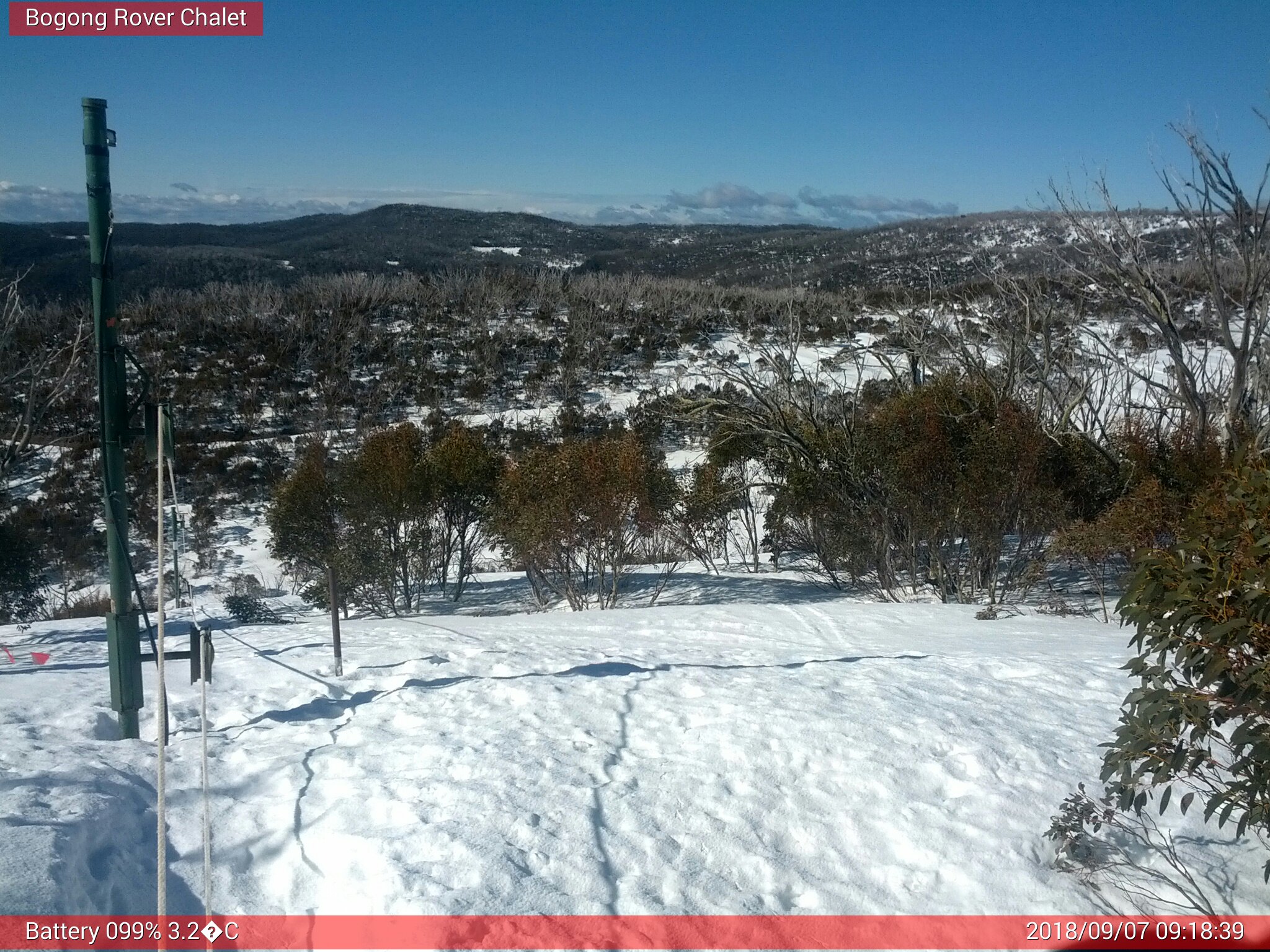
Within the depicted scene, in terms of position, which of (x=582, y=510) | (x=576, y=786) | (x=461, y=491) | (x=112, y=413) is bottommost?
(x=461, y=491)

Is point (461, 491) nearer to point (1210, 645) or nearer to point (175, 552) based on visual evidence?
point (175, 552)

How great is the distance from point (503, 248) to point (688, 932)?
80190 millimetres

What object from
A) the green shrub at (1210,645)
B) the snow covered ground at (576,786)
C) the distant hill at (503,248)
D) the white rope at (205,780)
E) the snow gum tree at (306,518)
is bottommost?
the snow gum tree at (306,518)

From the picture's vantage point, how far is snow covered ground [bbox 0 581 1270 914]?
3527 millimetres

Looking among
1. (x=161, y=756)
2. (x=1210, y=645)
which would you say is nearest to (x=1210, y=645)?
(x=1210, y=645)

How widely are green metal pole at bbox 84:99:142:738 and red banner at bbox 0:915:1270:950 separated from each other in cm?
203

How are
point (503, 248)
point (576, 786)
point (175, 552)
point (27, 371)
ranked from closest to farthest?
point (576, 786)
point (175, 552)
point (27, 371)
point (503, 248)

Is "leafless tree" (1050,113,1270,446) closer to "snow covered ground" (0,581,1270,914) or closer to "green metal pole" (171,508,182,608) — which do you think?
"snow covered ground" (0,581,1270,914)

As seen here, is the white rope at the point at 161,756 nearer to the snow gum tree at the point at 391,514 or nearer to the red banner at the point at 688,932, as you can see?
the red banner at the point at 688,932

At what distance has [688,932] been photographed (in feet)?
11.0

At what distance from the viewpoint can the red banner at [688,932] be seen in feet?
10.4

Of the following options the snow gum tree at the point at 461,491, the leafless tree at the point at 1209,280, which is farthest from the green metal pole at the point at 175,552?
the leafless tree at the point at 1209,280

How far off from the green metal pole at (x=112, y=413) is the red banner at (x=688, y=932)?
203 centimetres

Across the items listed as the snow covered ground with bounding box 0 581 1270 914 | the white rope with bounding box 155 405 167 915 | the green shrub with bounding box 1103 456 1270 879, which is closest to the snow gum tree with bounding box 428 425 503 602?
the snow covered ground with bounding box 0 581 1270 914
